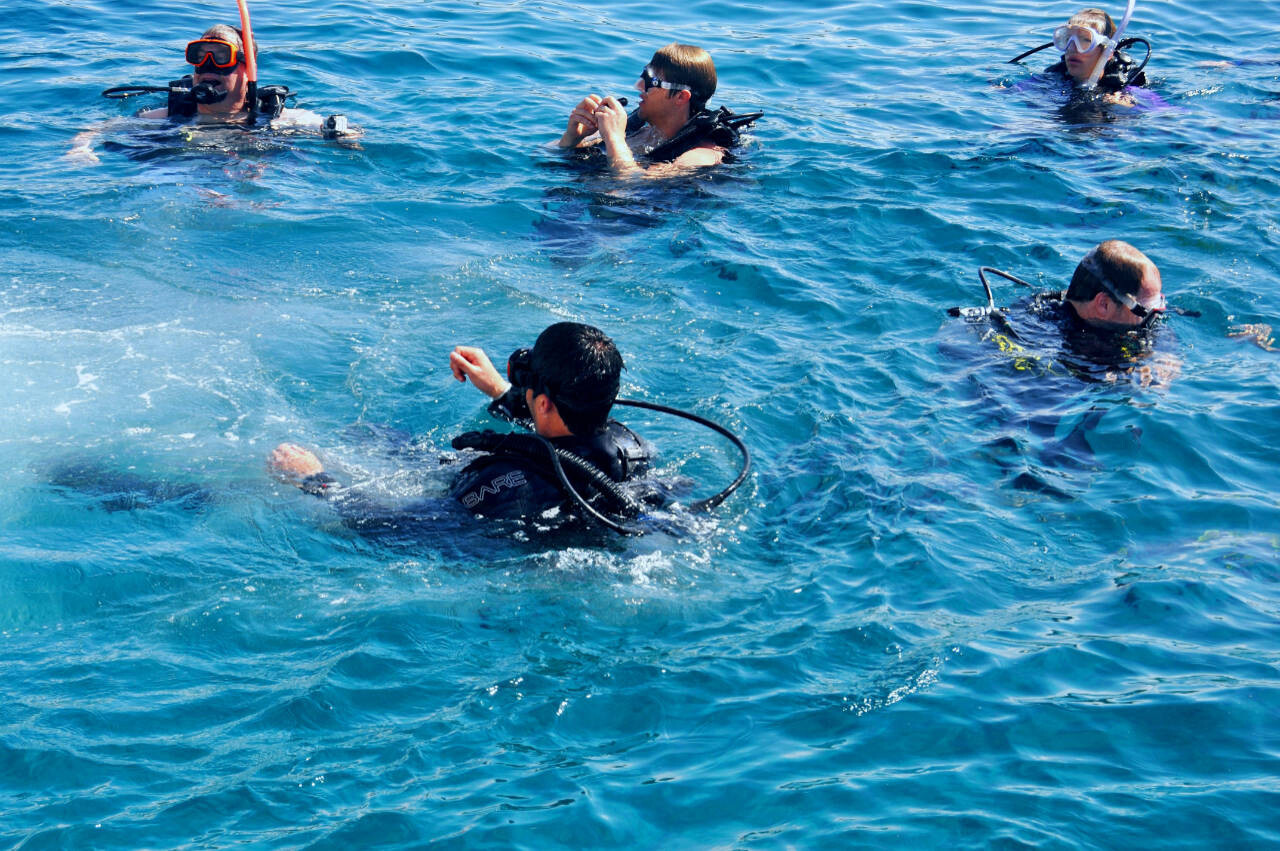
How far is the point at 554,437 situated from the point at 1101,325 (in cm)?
356

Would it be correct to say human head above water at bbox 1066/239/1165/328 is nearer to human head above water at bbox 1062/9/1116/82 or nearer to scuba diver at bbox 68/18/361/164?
human head above water at bbox 1062/9/1116/82

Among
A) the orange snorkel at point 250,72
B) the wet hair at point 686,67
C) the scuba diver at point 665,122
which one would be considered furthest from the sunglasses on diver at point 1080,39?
the orange snorkel at point 250,72

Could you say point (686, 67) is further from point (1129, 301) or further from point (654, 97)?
point (1129, 301)

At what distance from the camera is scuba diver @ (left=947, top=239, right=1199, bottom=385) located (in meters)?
6.24

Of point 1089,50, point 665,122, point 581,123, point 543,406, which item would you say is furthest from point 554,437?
point 1089,50

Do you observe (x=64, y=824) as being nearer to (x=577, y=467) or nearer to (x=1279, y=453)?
(x=577, y=467)

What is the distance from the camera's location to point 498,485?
4410mm

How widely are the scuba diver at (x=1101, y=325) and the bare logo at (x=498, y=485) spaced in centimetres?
309

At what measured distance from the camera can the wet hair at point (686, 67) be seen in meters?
8.67

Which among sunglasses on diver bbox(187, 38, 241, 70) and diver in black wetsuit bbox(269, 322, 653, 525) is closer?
diver in black wetsuit bbox(269, 322, 653, 525)

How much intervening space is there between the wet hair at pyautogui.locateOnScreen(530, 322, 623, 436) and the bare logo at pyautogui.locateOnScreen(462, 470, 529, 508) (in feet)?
0.88

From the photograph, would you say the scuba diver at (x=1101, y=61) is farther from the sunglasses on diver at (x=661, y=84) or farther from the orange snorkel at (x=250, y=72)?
the orange snorkel at (x=250, y=72)

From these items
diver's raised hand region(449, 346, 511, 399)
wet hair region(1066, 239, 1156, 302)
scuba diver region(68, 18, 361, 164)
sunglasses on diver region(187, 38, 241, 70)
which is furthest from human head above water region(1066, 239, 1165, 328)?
sunglasses on diver region(187, 38, 241, 70)

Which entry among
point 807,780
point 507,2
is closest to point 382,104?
Result: point 507,2
